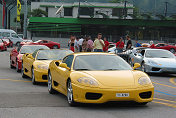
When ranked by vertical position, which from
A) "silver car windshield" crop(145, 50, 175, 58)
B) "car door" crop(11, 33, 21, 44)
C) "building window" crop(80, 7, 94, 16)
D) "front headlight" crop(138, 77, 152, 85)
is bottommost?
"car door" crop(11, 33, 21, 44)

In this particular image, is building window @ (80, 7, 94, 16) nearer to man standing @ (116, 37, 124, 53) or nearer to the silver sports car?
man standing @ (116, 37, 124, 53)

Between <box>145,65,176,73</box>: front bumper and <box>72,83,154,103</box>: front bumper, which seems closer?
<box>72,83,154,103</box>: front bumper

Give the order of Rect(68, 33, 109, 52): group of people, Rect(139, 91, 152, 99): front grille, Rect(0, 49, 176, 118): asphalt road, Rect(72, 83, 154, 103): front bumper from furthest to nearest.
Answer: Rect(68, 33, 109, 52): group of people < Rect(139, 91, 152, 99): front grille < Rect(72, 83, 154, 103): front bumper < Rect(0, 49, 176, 118): asphalt road

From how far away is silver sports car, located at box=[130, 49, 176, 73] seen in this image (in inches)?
642

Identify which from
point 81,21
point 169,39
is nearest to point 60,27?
point 81,21

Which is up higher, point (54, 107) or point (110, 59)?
point (110, 59)

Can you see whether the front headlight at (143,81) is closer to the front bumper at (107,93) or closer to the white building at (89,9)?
the front bumper at (107,93)

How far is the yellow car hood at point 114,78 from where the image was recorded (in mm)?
7793

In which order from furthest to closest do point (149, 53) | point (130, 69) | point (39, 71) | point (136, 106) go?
point (149, 53) < point (39, 71) < point (130, 69) < point (136, 106)

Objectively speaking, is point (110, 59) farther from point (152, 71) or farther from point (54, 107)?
point (152, 71)

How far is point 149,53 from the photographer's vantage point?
17781mm

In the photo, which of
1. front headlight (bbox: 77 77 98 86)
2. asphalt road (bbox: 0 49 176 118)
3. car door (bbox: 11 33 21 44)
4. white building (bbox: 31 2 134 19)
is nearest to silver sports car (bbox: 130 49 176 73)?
asphalt road (bbox: 0 49 176 118)

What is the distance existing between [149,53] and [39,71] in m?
7.10

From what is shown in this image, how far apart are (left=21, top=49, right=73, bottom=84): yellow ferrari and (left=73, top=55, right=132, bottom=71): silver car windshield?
10.5 feet
